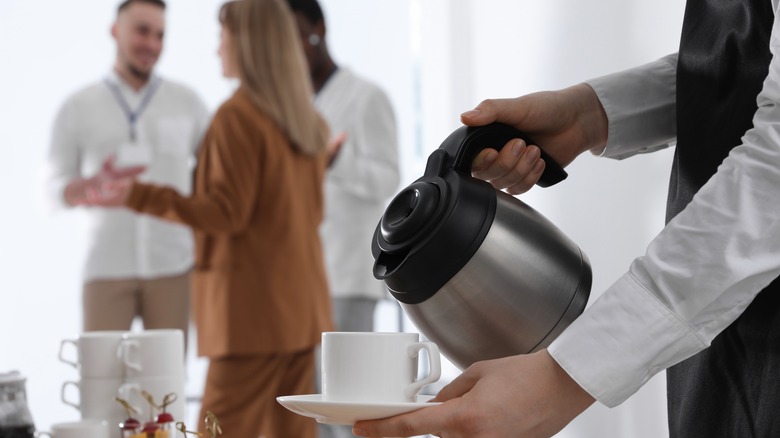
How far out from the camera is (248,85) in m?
2.56

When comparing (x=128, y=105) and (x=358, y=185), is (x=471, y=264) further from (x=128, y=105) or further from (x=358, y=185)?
(x=128, y=105)

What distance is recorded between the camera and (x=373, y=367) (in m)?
0.83

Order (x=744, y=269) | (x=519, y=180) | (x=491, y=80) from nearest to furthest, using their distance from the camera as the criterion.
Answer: (x=744, y=269) → (x=519, y=180) → (x=491, y=80)

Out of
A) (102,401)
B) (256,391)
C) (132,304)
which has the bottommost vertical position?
(256,391)

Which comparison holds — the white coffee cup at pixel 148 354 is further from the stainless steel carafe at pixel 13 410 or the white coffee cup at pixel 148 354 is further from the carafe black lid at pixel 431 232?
the carafe black lid at pixel 431 232

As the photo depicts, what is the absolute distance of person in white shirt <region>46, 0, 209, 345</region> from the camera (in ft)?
10.2

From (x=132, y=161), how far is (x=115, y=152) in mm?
96

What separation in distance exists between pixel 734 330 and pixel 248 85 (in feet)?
6.11

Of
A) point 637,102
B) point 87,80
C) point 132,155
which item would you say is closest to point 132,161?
point 132,155

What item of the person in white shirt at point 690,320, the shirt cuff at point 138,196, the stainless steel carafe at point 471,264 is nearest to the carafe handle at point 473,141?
the stainless steel carafe at point 471,264

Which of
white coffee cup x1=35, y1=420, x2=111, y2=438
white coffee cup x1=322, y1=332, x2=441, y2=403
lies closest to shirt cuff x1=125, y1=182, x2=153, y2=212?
white coffee cup x1=35, y1=420, x2=111, y2=438

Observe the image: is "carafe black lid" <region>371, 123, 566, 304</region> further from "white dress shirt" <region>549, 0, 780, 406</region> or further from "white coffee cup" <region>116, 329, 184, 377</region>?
"white coffee cup" <region>116, 329, 184, 377</region>

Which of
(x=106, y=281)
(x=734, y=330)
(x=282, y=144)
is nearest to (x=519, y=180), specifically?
(x=734, y=330)

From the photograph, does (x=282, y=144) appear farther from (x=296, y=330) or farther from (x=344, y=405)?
(x=344, y=405)
